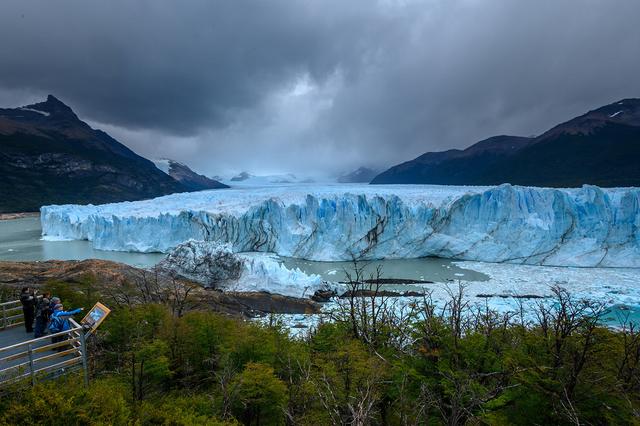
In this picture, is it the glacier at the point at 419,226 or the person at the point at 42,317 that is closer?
the person at the point at 42,317

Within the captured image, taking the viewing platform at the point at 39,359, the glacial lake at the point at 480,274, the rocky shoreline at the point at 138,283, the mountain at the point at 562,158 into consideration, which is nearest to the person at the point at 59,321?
the viewing platform at the point at 39,359

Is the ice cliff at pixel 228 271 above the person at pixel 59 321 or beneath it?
beneath

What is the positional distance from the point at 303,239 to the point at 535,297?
13.5 meters

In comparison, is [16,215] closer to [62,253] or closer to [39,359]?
[62,253]

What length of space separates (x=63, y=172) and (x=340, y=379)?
299 ft

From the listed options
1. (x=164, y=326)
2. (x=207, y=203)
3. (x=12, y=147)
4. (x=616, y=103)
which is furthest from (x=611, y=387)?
(x=12, y=147)

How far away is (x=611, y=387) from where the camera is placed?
4.68m

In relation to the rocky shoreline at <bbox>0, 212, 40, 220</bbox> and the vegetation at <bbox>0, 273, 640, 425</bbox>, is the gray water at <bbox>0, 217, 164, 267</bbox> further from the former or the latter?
the rocky shoreline at <bbox>0, 212, 40, 220</bbox>

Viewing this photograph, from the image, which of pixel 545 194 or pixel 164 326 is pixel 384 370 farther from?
pixel 545 194

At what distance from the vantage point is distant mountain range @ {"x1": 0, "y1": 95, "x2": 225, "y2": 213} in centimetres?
6475

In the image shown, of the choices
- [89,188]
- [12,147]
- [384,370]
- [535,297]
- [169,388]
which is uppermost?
[12,147]

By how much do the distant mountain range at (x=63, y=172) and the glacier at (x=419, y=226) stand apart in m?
50.6

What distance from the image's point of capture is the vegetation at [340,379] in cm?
398

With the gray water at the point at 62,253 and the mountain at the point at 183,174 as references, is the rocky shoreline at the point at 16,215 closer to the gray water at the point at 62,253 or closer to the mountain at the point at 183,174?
the gray water at the point at 62,253
